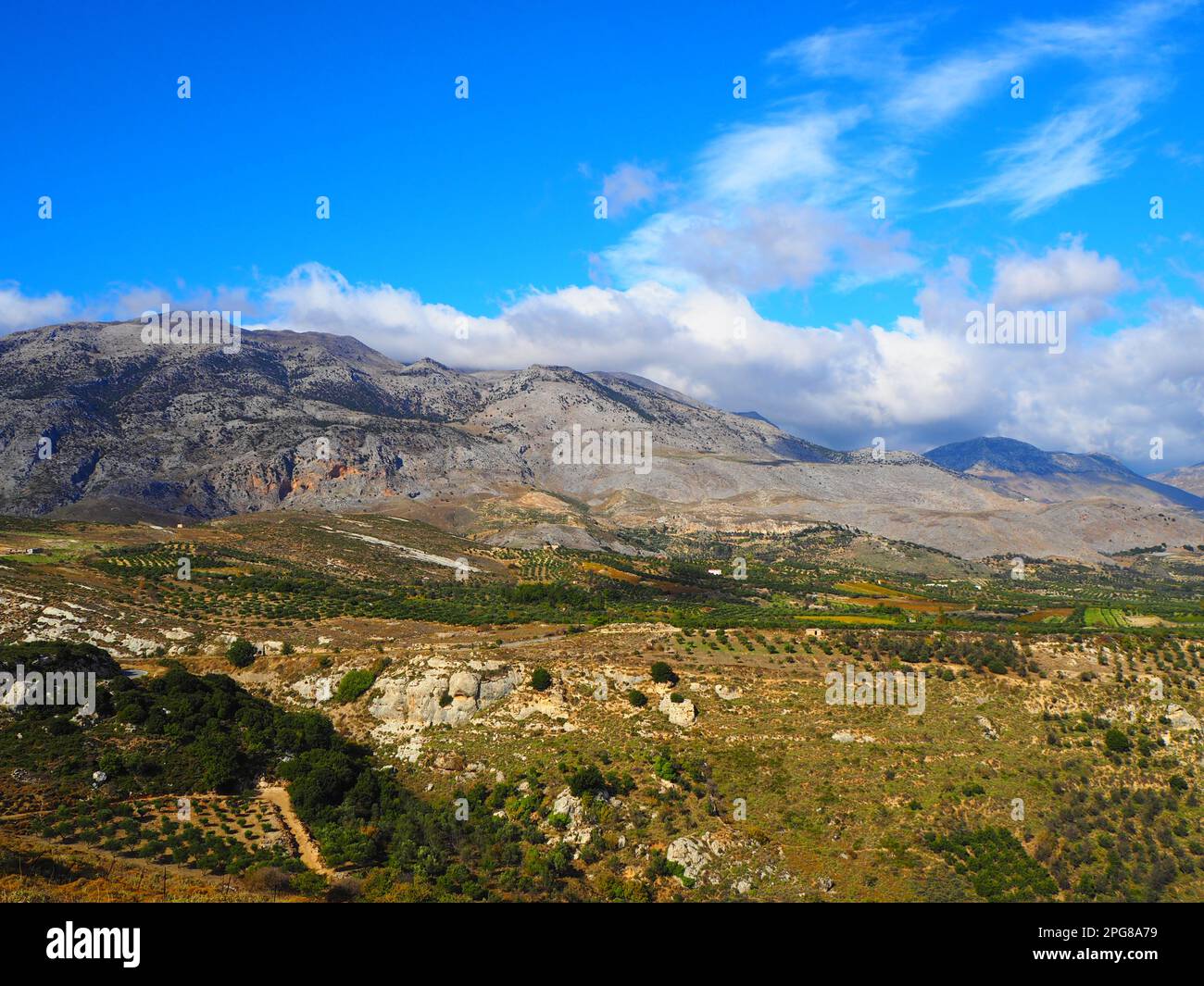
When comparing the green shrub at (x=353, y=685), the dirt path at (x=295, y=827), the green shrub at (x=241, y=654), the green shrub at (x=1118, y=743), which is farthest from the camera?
the green shrub at (x=241, y=654)

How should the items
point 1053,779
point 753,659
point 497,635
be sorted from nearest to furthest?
point 1053,779, point 753,659, point 497,635

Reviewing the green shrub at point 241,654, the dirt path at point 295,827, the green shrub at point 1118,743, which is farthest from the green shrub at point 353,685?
the green shrub at point 1118,743

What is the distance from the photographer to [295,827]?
114 feet

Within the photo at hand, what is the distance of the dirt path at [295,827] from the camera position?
103 feet

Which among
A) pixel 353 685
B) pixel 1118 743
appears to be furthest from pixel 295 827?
pixel 1118 743

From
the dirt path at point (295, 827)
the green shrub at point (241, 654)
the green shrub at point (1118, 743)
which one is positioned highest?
the green shrub at point (241, 654)

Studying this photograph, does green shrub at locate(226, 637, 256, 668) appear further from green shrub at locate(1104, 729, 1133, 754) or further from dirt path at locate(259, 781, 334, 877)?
green shrub at locate(1104, 729, 1133, 754)

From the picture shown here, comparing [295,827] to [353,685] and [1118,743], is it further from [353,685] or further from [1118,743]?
[1118,743]

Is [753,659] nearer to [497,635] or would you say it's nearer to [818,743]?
[818,743]

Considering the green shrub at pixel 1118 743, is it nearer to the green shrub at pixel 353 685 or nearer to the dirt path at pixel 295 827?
the dirt path at pixel 295 827

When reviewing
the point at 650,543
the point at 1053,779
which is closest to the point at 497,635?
the point at 1053,779

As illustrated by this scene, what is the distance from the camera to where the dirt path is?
31.3 metres
